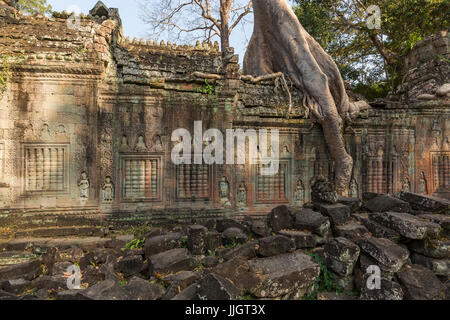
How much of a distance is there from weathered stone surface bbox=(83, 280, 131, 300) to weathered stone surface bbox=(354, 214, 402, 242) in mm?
3603

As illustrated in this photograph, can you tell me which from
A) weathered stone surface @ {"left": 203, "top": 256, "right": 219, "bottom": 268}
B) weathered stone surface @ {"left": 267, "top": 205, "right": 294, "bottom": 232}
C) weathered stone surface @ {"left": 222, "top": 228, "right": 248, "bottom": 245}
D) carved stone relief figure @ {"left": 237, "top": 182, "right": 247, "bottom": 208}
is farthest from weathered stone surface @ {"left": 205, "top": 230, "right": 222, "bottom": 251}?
carved stone relief figure @ {"left": 237, "top": 182, "right": 247, "bottom": 208}

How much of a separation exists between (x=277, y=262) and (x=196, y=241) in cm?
137

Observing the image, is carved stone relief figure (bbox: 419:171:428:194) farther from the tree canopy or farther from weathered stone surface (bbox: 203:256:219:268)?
weathered stone surface (bbox: 203:256:219:268)

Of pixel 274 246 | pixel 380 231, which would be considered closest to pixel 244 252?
pixel 274 246

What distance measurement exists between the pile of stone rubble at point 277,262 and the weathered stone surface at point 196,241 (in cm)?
2

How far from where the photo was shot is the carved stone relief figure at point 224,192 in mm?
6082

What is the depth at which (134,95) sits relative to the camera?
5.71m

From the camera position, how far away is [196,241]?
3.92 meters

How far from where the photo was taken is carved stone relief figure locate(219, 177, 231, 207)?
20.0ft

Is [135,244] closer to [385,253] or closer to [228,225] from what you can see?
[228,225]

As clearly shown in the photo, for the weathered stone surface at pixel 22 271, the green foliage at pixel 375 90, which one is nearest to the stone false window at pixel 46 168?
the weathered stone surface at pixel 22 271
